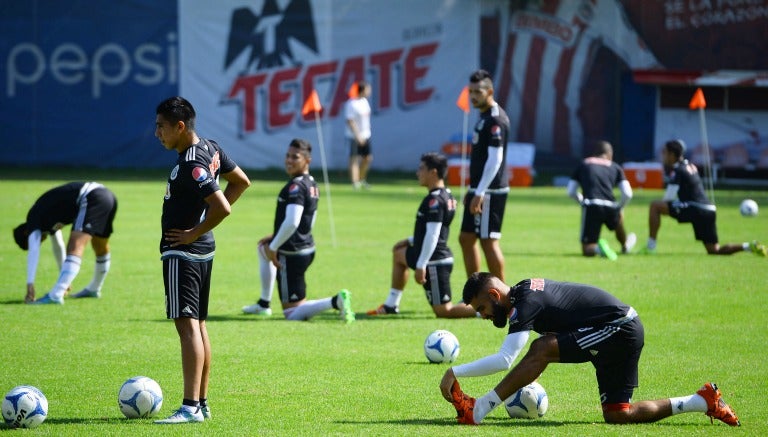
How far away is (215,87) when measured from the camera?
114ft

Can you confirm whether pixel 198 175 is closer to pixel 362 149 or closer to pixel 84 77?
pixel 362 149

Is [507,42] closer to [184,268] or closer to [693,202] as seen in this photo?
[693,202]

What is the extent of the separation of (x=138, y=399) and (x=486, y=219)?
5.74 metres

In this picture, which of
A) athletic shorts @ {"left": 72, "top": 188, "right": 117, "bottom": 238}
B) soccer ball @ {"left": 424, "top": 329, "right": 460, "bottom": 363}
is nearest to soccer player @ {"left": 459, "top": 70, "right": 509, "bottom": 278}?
soccer ball @ {"left": 424, "top": 329, "right": 460, "bottom": 363}

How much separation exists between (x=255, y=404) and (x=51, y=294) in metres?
5.31

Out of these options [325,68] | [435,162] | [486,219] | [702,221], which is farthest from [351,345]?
[325,68]

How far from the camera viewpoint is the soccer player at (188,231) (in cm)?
749

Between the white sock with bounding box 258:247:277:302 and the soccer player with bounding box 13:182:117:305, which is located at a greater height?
the soccer player with bounding box 13:182:117:305

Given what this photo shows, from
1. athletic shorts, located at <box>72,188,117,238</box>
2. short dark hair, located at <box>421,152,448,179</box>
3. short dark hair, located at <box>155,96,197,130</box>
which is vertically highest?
short dark hair, located at <box>155,96,197,130</box>

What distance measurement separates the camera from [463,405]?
757 centimetres

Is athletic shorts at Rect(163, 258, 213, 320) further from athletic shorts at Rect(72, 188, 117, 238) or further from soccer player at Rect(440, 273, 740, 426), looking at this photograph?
athletic shorts at Rect(72, 188, 117, 238)

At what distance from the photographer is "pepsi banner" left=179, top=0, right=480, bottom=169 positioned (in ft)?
112

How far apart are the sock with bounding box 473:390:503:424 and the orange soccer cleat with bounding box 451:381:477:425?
35 millimetres

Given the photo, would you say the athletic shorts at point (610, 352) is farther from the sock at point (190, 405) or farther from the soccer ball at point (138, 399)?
the soccer ball at point (138, 399)
